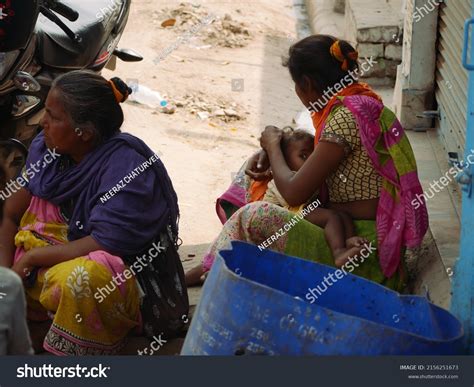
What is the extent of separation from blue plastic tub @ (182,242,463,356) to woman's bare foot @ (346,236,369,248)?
1.96 ft

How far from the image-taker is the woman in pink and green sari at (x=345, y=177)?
3.90 m

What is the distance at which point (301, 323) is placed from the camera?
9.55 feet

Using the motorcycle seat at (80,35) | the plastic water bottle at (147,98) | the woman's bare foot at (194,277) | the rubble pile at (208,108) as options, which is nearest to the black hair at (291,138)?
the woman's bare foot at (194,277)

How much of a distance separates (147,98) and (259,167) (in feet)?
14.1

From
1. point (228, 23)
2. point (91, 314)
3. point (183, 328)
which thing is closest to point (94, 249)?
point (91, 314)

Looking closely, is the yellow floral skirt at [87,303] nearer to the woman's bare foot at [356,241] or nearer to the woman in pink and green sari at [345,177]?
the woman in pink and green sari at [345,177]

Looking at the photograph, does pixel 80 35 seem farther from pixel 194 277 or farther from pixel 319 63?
pixel 319 63

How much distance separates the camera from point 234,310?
297 cm

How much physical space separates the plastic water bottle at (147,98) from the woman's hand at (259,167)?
4.15m

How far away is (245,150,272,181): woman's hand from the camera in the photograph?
4285 millimetres

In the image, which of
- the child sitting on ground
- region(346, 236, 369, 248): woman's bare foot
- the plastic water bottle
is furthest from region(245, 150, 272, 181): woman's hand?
the plastic water bottle

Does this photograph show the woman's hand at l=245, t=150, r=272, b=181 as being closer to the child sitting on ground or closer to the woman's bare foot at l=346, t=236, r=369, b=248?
the child sitting on ground

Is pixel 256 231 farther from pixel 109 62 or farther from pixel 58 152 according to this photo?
pixel 109 62

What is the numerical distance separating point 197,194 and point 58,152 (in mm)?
2768
